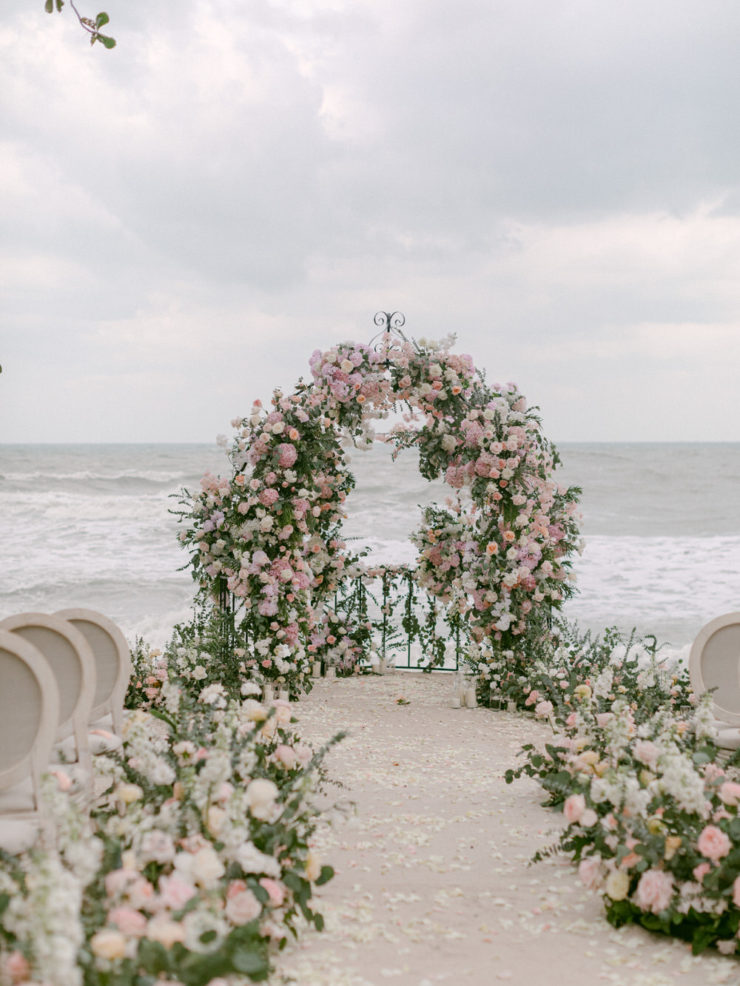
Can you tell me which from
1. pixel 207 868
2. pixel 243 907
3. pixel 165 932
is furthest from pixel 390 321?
pixel 165 932

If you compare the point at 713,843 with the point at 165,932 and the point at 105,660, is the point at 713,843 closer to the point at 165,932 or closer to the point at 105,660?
the point at 165,932

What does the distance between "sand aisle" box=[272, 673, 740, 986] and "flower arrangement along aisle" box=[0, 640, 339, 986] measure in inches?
8.9

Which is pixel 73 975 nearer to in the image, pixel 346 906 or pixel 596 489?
pixel 346 906

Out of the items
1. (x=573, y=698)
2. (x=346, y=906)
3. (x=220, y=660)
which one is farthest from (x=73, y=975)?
(x=220, y=660)

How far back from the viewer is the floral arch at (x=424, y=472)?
670 cm

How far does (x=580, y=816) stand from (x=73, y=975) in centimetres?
177

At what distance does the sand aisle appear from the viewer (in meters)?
2.61

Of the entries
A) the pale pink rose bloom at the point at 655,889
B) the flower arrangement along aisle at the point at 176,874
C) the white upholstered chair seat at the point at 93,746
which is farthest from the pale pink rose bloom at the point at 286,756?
the pale pink rose bloom at the point at 655,889

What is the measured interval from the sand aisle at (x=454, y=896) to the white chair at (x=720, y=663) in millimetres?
977

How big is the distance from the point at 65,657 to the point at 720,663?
3.05 metres

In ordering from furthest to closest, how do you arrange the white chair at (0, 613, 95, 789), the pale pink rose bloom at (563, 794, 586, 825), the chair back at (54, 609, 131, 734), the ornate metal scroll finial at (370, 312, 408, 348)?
the ornate metal scroll finial at (370, 312, 408, 348), the chair back at (54, 609, 131, 734), the white chair at (0, 613, 95, 789), the pale pink rose bloom at (563, 794, 586, 825)

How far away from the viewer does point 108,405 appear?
2016cm

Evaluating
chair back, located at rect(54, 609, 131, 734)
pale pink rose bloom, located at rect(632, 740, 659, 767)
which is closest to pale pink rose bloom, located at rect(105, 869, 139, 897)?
pale pink rose bloom, located at rect(632, 740, 659, 767)

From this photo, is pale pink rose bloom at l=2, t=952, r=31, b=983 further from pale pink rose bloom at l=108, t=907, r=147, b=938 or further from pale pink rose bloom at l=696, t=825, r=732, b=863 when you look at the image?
pale pink rose bloom at l=696, t=825, r=732, b=863
